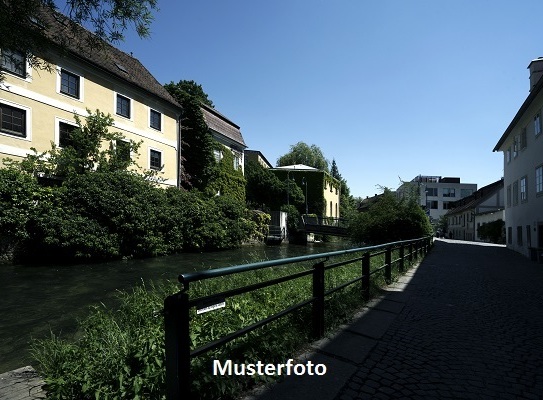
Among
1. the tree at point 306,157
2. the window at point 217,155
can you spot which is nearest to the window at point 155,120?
the window at point 217,155

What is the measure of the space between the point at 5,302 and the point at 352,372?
9.40 m

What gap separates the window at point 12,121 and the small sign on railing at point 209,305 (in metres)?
20.3

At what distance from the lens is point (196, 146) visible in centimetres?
3170

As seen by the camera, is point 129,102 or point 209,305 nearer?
point 209,305

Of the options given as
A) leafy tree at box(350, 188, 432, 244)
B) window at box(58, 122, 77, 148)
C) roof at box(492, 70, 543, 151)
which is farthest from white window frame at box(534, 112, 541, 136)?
window at box(58, 122, 77, 148)

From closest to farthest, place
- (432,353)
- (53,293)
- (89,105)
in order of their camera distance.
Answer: (432,353) < (53,293) < (89,105)

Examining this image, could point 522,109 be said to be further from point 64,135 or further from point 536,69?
point 64,135

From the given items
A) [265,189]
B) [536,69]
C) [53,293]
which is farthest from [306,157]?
[53,293]

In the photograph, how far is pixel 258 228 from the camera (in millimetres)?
33812

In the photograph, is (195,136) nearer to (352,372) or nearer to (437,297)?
(437,297)

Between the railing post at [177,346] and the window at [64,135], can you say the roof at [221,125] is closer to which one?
the window at [64,135]

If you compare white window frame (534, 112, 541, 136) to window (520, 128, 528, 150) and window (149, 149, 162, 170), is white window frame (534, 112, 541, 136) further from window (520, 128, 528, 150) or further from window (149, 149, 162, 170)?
window (149, 149, 162, 170)

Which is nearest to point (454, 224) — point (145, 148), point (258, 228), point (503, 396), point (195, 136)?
point (258, 228)

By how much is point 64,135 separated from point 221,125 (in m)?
17.3
